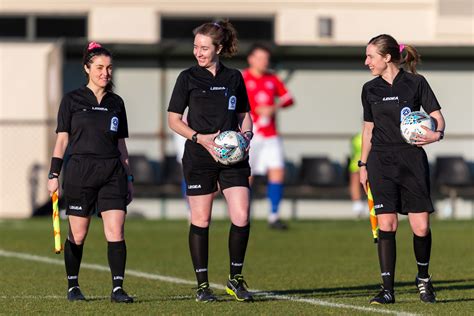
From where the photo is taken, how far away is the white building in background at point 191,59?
83.7ft

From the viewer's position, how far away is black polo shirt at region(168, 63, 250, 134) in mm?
9875

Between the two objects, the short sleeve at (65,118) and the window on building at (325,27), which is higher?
the window on building at (325,27)

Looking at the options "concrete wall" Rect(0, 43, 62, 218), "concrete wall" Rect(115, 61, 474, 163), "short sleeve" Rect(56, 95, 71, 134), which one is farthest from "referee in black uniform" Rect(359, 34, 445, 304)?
"concrete wall" Rect(0, 43, 62, 218)

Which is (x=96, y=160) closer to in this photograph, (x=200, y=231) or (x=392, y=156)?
(x=200, y=231)

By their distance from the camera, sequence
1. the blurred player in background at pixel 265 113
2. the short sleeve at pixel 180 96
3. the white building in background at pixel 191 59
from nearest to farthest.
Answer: the short sleeve at pixel 180 96 → the blurred player in background at pixel 265 113 → the white building in background at pixel 191 59

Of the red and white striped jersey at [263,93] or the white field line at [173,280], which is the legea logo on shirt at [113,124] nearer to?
the white field line at [173,280]

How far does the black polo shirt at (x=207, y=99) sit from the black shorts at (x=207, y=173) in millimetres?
178

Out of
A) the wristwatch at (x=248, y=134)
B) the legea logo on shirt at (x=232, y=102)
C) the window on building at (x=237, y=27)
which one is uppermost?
the window on building at (x=237, y=27)

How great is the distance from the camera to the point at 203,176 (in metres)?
9.93

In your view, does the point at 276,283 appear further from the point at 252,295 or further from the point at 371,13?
the point at 371,13

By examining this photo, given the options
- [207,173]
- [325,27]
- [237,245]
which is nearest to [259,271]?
[237,245]

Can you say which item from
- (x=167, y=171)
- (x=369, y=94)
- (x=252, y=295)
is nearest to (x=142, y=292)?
(x=252, y=295)

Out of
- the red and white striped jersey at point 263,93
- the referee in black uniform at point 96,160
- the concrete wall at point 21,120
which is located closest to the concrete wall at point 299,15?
the concrete wall at point 21,120

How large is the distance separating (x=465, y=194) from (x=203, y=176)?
15.7m
